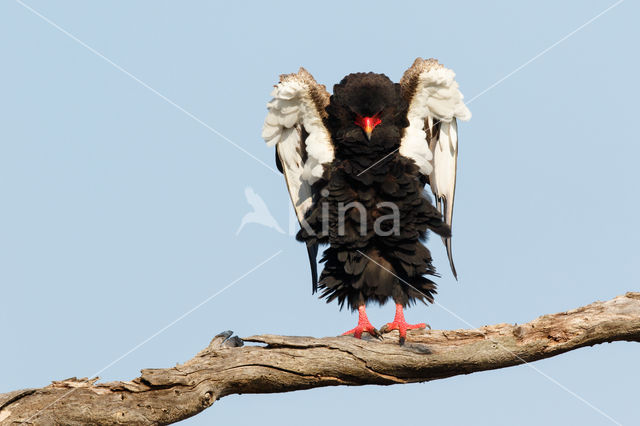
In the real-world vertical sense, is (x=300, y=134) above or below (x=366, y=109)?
above

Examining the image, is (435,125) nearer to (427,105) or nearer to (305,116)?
(427,105)

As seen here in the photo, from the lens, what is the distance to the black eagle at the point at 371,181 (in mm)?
8031

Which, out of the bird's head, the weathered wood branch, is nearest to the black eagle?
the bird's head

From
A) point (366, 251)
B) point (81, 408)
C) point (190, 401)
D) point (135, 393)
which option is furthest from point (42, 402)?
point (366, 251)

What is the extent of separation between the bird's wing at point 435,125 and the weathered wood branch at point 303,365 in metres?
1.84

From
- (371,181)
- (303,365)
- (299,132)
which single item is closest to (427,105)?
(371,181)

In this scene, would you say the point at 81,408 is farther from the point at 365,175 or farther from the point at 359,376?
the point at 365,175

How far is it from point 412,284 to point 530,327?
1.36m

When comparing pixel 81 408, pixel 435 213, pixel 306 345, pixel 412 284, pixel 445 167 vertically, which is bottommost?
pixel 81 408

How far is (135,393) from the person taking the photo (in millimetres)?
6668

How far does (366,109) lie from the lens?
7930mm

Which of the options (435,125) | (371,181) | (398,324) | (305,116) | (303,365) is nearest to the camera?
(303,365)

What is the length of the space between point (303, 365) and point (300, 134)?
2.75 m

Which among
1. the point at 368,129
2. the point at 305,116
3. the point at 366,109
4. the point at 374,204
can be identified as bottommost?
the point at 374,204
